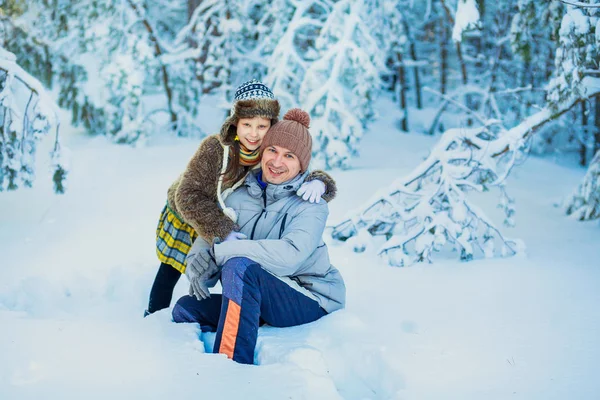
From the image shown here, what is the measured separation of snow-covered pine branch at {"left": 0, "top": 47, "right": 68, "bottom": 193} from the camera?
13.1 ft

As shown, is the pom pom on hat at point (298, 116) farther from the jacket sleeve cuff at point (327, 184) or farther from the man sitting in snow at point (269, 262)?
the jacket sleeve cuff at point (327, 184)

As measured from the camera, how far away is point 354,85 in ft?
23.3

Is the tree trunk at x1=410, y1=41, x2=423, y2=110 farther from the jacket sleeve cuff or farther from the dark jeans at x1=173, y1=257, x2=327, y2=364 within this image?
the dark jeans at x1=173, y1=257, x2=327, y2=364

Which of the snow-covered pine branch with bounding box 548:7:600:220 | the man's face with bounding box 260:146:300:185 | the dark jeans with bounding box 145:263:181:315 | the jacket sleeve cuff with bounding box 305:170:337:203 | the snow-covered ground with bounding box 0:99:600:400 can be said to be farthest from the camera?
the snow-covered pine branch with bounding box 548:7:600:220

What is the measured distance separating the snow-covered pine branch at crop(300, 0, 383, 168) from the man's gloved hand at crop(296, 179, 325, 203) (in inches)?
160

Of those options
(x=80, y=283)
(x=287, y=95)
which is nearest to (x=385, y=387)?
(x=80, y=283)

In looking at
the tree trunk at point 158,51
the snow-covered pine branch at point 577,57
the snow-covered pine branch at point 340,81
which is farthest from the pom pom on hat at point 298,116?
the tree trunk at point 158,51

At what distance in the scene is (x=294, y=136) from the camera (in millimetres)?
2695

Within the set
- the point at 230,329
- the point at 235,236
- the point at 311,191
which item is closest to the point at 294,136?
the point at 311,191

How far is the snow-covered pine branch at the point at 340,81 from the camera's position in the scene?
21.7 feet

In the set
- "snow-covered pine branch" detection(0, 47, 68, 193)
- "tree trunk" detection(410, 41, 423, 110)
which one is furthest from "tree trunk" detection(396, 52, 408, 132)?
"snow-covered pine branch" detection(0, 47, 68, 193)

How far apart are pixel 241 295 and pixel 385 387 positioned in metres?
0.79

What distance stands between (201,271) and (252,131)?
821mm

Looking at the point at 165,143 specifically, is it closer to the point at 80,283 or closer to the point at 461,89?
the point at 80,283
